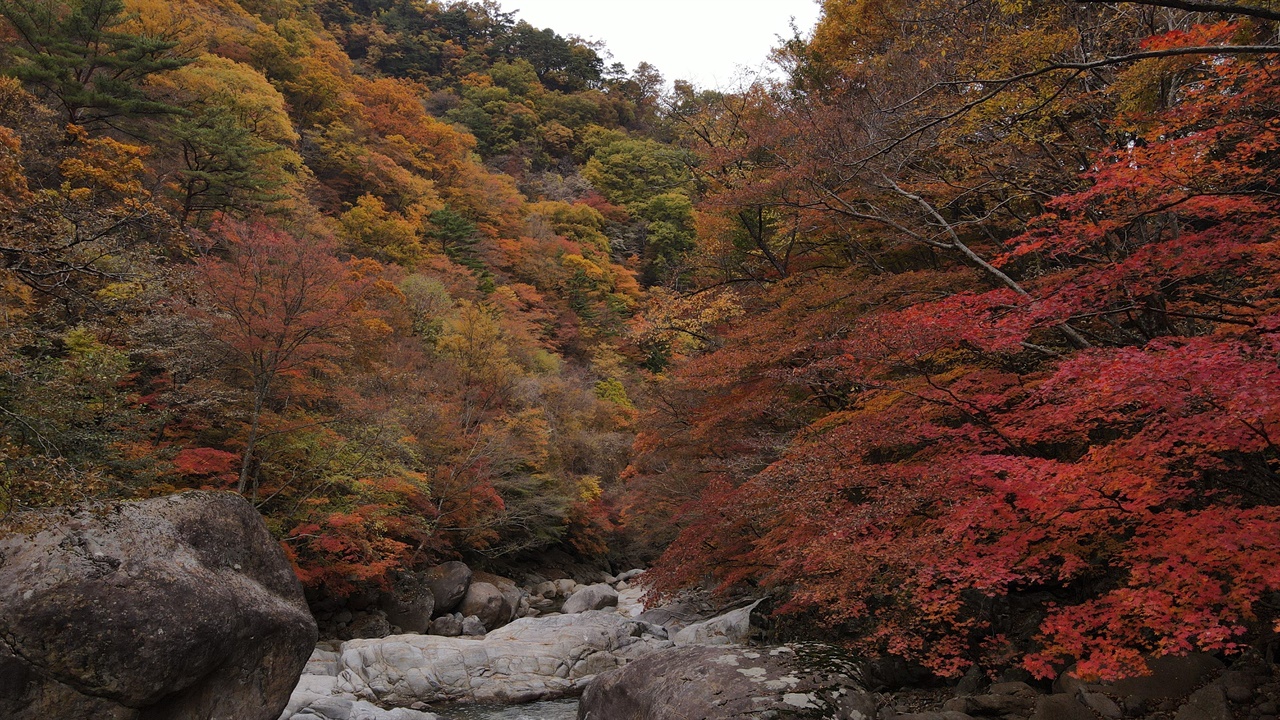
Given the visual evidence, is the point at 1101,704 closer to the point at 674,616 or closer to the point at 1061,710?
the point at 1061,710

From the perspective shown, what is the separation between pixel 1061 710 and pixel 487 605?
15.1 meters

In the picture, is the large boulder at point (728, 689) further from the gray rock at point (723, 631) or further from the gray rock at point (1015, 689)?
the gray rock at point (723, 631)

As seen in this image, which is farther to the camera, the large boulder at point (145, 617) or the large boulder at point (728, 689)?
the large boulder at point (728, 689)

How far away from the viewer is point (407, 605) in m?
16.7

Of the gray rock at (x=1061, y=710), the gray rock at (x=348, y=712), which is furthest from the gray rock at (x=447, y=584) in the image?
the gray rock at (x=1061, y=710)

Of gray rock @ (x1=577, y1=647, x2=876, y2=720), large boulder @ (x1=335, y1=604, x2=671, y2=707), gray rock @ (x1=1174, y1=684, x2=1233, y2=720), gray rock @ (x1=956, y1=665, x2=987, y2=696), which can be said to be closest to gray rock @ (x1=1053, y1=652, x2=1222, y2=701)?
gray rock @ (x1=1174, y1=684, x2=1233, y2=720)

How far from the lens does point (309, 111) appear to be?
33281 mm

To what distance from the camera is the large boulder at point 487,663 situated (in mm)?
12078

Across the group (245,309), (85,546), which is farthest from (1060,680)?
(245,309)

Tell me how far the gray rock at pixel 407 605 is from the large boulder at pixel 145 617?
794 cm

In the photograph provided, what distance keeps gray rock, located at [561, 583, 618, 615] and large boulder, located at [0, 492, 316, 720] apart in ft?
35.7

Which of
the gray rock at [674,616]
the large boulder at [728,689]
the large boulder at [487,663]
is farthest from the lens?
the gray rock at [674,616]

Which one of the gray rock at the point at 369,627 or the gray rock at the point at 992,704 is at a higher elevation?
the gray rock at the point at 992,704

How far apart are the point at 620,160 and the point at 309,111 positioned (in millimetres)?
21103
